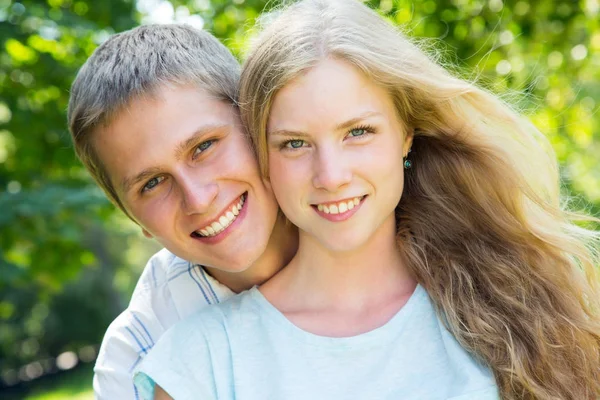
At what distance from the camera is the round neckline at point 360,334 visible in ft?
7.29

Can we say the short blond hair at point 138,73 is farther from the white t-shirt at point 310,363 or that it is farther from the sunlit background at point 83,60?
the sunlit background at point 83,60

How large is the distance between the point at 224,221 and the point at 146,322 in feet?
1.78

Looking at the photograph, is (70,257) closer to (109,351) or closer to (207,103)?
(109,351)

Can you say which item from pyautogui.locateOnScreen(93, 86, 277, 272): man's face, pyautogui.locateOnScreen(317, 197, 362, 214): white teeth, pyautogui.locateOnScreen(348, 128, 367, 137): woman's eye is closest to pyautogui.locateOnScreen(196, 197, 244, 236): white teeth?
pyautogui.locateOnScreen(93, 86, 277, 272): man's face

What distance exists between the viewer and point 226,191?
2465 mm

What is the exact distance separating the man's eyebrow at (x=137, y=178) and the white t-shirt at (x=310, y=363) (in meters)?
0.48

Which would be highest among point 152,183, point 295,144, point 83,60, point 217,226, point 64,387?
point 295,144

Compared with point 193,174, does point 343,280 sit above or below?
below

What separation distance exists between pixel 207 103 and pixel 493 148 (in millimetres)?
910

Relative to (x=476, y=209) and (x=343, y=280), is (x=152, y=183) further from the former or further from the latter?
(x=476, y=209)

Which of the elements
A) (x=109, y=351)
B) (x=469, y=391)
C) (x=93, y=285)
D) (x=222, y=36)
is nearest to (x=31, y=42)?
(x=222, y=36)

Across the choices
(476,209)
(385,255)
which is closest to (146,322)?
(385,255)

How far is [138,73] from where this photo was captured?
2.47 metres

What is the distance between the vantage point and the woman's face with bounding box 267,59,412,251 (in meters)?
2.13
